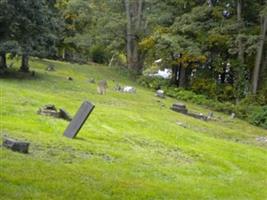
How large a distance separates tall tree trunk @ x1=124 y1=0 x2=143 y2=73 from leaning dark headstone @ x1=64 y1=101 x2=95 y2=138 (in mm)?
31772

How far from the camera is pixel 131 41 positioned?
48906mm

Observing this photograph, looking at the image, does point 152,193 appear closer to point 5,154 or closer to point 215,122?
point 5,154

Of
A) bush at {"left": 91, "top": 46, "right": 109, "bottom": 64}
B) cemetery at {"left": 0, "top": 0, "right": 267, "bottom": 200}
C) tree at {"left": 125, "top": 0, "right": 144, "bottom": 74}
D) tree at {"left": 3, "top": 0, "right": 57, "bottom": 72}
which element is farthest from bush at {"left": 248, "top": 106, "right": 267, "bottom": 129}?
bush at {"left": 91, "top": 46, "right": 109, "bottom": 64}

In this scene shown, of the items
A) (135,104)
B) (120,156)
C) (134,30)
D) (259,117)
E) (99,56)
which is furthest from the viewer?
(99,56)

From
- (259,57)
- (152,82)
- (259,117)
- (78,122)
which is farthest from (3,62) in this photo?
(259,57)

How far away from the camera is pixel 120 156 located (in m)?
14.3

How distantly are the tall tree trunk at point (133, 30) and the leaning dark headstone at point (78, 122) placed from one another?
3177cm

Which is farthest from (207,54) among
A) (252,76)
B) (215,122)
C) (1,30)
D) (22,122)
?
(22,122)

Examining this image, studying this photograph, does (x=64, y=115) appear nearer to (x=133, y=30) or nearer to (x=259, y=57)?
(x=259, y=57)

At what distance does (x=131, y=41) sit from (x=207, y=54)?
9051 millimetres

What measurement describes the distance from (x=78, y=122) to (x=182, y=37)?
87.1 feet

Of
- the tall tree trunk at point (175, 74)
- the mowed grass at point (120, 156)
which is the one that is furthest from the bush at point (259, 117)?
the tall tree trunk at point (175, 74)

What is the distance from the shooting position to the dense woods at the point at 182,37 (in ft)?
111

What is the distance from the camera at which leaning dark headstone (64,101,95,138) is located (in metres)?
16.1
